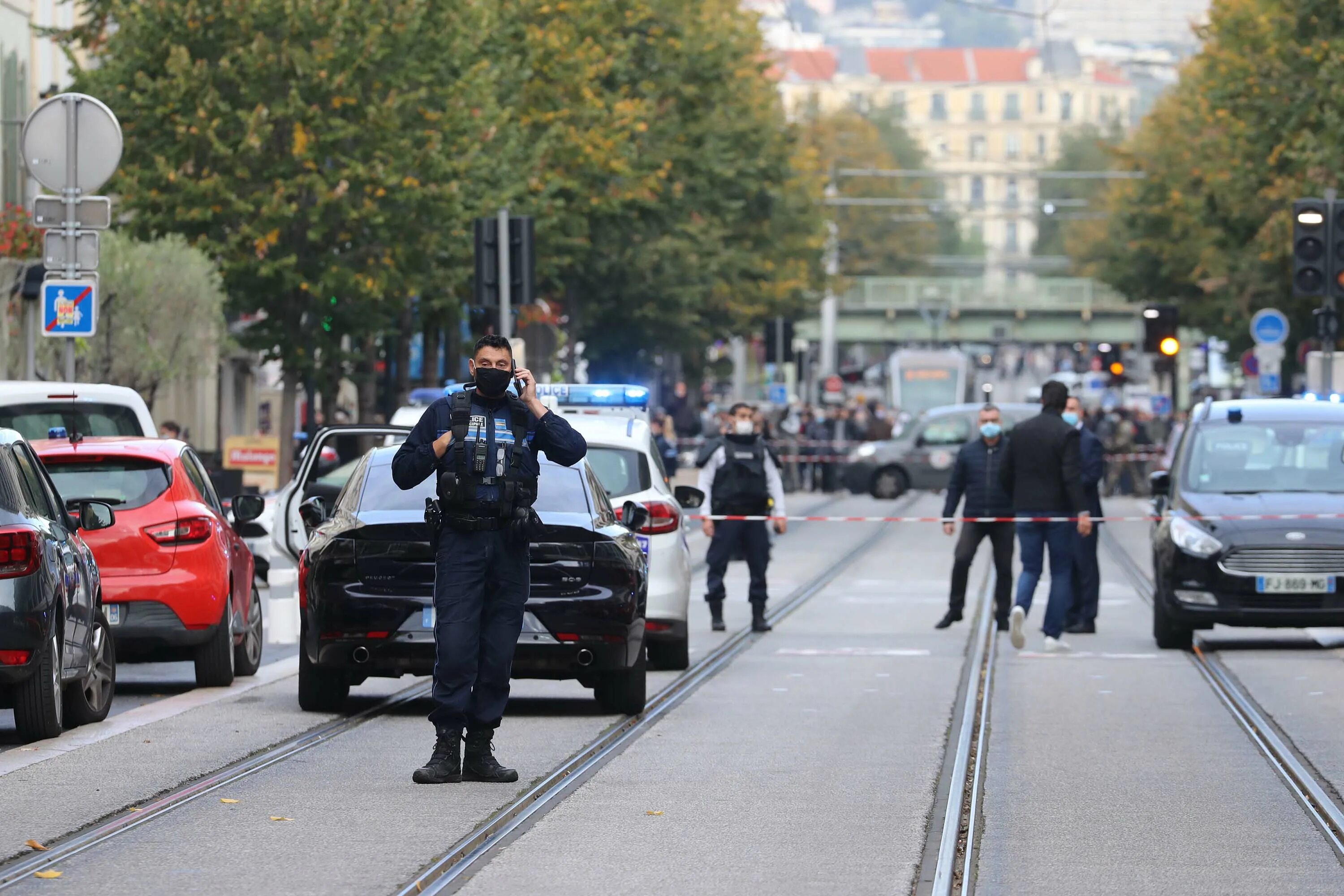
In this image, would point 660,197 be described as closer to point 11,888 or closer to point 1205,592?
point 1205,592

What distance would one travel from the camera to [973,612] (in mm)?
23859

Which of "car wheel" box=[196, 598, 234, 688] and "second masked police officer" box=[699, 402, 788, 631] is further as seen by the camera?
"second masked police officer" box=[699, 402, 788, 631]

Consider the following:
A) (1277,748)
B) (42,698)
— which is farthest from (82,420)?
(1277,748)

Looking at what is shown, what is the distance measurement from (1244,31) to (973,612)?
83.7 ft

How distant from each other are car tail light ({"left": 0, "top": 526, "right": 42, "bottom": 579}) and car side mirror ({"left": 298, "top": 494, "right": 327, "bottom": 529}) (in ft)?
9.85

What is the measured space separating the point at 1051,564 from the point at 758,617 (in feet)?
8.33

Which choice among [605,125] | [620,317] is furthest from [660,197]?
[605,125]

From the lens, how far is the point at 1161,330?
133 ft

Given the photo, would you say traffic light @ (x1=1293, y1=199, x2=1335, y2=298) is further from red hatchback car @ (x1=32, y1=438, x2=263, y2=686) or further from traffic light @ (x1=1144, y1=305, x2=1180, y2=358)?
red hatchback car @ (x1=32, y1=438, x2=263, y2=686)

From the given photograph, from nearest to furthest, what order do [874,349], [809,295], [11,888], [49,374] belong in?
[11,888], [49,374], [809,295], [874,349]

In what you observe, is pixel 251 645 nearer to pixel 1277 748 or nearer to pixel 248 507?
pixel 248 507

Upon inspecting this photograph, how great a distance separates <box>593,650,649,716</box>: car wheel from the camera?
13.9m

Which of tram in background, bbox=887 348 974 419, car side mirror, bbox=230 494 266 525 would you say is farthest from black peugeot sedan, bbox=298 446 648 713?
tram in background, bbox=887 348 974 419

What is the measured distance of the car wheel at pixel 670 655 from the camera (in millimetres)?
17094
